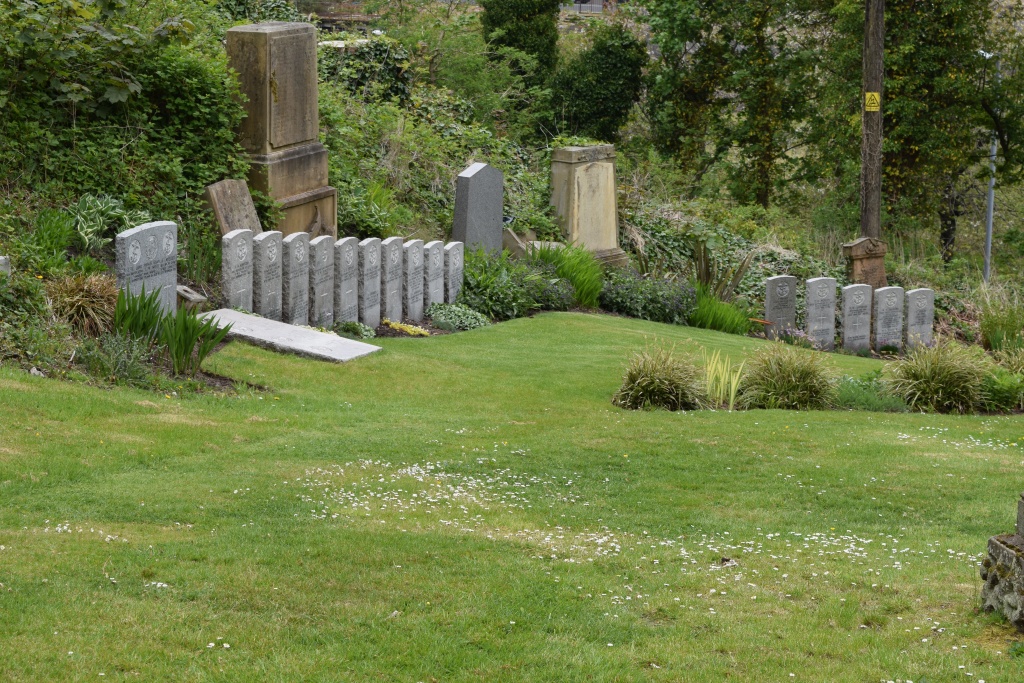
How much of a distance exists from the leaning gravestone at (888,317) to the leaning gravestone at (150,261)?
11.2 meters

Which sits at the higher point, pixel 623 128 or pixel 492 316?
pixel 623 128

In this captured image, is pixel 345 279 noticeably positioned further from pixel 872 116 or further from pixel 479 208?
pixel 872 116

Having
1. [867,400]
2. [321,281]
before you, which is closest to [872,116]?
[867,400]

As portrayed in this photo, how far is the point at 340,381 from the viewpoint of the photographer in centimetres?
1069

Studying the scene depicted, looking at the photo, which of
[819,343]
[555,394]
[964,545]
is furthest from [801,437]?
[819,343]

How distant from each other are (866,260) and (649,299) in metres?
4.48

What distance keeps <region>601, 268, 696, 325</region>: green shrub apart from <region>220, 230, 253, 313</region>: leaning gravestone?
268 inches

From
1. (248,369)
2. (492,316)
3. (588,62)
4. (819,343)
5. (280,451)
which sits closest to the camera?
(280,451)

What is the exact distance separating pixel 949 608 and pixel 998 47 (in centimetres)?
2271

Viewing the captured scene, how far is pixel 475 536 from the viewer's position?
637cm

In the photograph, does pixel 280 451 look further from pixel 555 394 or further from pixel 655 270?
pixel 655 270

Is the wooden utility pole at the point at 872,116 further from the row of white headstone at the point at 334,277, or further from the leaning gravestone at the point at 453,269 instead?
the row of white headstone at the point at 334,277

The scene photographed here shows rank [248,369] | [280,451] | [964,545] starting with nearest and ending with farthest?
[964,545] < [280,451] < [248,369]

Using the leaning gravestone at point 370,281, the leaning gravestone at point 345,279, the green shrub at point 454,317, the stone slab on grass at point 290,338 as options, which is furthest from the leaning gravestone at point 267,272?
the green shrub at point 454,317
